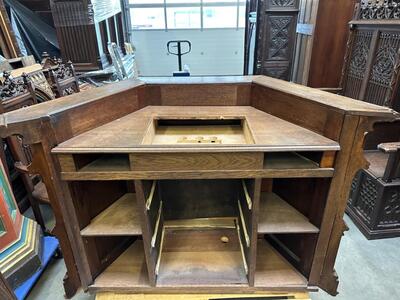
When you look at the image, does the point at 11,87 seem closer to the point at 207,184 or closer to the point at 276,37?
the point at 207,184

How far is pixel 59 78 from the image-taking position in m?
2.41

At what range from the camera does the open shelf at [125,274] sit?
1380 mm

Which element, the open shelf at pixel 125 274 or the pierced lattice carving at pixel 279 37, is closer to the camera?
the open shelf at pixel 125 274

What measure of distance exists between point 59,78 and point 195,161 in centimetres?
195

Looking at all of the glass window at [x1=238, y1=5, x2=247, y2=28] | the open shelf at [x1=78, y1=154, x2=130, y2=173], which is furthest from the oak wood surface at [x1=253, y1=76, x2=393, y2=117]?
the glass window at [x1=238, y1=5, x2=247, y2=28]

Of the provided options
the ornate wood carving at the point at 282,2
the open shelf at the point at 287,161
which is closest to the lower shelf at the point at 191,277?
the open shelf at the point at 287,161

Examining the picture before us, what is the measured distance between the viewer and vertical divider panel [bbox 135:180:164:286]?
114cm

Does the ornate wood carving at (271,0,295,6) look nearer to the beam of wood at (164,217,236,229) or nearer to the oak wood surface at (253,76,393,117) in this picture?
the oak wood surface at (253,76,393,117)

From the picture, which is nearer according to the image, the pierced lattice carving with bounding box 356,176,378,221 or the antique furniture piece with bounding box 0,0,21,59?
the pierced lattice carving with bounding box 356,176,378,221

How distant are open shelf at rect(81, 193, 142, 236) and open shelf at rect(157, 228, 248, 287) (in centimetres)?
36

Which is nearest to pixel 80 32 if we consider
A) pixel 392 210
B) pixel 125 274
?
pixel 125 274

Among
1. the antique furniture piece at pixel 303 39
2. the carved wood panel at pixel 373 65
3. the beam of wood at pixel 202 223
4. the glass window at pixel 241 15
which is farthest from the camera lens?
the glass window at pixel 241 15

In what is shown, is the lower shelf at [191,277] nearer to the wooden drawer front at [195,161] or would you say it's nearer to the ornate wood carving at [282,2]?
the wooden drawer front at [195,161]

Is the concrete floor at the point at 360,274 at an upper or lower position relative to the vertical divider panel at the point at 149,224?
lower
